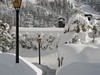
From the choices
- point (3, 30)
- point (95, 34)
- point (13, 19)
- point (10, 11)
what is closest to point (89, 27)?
point (95, 34)

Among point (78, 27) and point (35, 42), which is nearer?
point (78, 27)

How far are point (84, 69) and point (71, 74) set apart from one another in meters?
0.32

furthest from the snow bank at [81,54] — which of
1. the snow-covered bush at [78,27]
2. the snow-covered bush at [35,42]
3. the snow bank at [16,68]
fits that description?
the snow-covered bush at [35,42]

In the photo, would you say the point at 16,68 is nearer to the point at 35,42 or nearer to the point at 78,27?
the point at 78,27

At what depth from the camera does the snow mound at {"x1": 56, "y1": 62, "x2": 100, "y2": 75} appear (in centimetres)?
725

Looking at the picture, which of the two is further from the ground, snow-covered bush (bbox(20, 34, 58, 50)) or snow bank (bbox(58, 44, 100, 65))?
snow bank (bbox(58, 44, 100, 65))

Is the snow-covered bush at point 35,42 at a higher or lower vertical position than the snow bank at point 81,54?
lower

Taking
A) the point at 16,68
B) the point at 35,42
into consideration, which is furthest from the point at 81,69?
the point at 35,42

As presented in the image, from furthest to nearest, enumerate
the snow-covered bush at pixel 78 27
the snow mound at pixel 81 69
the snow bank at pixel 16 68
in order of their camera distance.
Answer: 1. the snow-covered bush at pixel 78 27
2. the snow bank at pixel 16 68
3. the snow mound at pixel 81 69

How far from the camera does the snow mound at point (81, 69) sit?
7.25 m

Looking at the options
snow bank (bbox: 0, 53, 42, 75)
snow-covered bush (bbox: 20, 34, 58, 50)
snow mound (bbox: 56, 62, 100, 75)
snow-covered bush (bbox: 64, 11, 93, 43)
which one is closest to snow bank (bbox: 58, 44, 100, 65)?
snow bank (bbox: 0, 53, 42, 75)

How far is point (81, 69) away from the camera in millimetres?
7418

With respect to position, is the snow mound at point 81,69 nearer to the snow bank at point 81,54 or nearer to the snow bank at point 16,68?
the snow bank at point 16,68

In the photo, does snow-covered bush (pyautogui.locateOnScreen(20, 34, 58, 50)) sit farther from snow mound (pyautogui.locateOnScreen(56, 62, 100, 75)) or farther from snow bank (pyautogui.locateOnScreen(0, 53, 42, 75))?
snow mound (pyautogui.locateOnScreen(56, 62, 100, 75))
